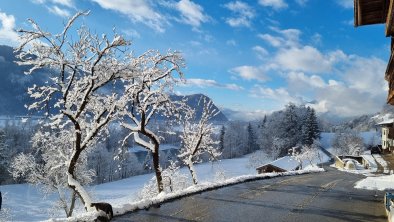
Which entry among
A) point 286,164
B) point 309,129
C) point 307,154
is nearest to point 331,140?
point 309,129

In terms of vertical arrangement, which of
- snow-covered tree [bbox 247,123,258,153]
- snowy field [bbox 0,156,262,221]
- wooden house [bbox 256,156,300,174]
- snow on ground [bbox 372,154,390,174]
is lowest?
snowy field [bbox 0,156,262,221]

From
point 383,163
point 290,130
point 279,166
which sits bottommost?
point 279,166

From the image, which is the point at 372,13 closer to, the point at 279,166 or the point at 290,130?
the point at 279,166

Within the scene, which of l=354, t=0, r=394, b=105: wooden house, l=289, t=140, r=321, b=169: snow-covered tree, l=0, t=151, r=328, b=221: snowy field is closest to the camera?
l=354, t=0, r=394, b=105: wooden house

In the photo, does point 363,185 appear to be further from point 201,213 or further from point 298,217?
point 201,213

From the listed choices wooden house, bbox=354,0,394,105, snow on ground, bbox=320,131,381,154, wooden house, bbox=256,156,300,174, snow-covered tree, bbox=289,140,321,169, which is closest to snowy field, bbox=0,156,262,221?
wooden house, bbox=256,156,300,174

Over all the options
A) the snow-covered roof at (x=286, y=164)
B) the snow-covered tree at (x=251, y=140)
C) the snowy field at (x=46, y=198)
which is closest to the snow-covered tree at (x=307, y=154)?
the snow-covered roof at (x=286, y=164)

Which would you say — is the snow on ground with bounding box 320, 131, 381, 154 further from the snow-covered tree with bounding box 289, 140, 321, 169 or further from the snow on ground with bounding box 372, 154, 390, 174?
the snow on ground with bounding box 372, 154, 390, 174

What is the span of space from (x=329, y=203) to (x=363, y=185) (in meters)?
14.4

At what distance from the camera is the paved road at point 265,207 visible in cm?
1681

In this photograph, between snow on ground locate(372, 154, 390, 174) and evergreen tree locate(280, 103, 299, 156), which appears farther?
evergreen tree locate(280, 103, 299, 156)

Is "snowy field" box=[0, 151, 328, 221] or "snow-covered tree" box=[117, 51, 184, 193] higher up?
"snow-covered tree" box=[117, 51, 184, 193]

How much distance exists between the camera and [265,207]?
66.3 ft

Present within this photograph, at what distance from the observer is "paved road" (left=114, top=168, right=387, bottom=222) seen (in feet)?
55.2
